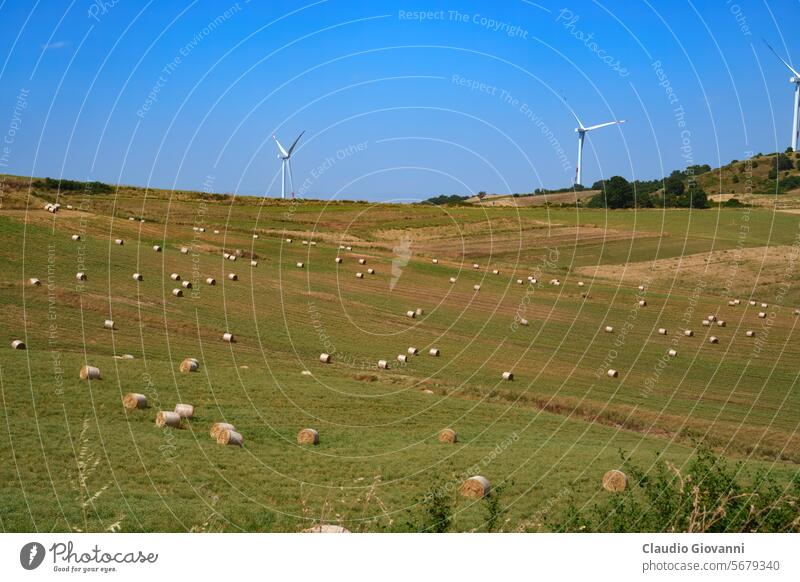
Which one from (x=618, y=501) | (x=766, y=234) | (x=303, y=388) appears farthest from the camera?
(x=766, y=234)

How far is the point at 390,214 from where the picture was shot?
129m

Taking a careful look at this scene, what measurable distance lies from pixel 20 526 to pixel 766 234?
11074 centimetres

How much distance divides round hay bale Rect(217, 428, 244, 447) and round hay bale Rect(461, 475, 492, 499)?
607 cm

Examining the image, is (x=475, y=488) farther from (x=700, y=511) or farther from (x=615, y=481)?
(x=700, y=511)

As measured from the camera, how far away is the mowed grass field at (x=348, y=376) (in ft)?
67.4

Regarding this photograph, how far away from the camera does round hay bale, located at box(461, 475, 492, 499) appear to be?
71.3ft

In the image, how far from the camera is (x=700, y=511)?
17703 mm

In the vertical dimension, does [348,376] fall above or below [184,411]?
below

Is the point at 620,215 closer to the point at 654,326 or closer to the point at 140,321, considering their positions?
the point at 654,326

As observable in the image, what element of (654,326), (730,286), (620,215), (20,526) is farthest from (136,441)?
(620,215)
